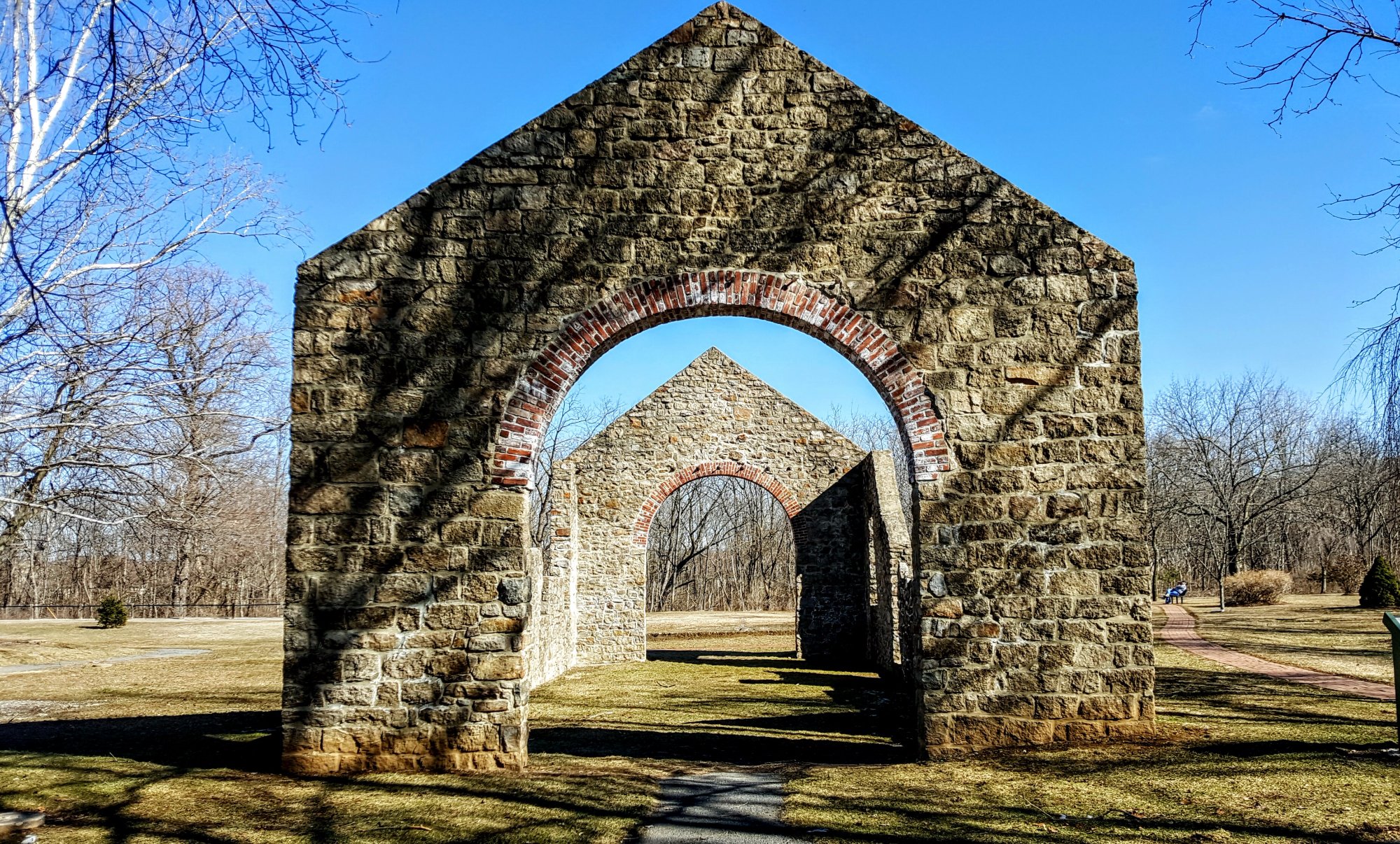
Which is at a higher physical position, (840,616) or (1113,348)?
(1113,348)

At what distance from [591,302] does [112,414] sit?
19.8ft

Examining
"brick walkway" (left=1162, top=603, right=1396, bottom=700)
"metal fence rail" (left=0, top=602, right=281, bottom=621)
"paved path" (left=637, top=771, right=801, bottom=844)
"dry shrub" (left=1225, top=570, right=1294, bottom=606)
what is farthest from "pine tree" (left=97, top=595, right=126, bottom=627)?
"dry shrub" (left=1225, top=570, right=1294, bottom=606)

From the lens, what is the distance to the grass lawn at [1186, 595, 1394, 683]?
36.9 feet

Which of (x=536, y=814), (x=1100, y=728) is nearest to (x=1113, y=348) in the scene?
(x=1100, y=728)

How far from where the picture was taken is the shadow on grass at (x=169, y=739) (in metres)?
6.68

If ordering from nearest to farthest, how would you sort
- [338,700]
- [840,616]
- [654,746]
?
1. [338,700]
2. [654,746]
3. [840,616]

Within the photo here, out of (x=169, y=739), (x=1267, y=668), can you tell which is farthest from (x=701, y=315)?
(x=1267, y=668)

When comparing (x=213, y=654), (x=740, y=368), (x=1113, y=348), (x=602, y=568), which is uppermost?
(x=740, y=368)

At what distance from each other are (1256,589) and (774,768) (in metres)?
20.7

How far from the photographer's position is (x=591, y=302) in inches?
263

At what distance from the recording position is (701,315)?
22.7 feet

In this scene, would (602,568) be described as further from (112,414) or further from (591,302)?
(591,302)

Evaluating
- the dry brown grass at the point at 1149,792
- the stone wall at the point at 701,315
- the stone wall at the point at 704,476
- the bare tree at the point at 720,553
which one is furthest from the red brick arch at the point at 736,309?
the bare tree at the point at 720,553

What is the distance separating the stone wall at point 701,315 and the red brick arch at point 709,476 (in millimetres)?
9967
